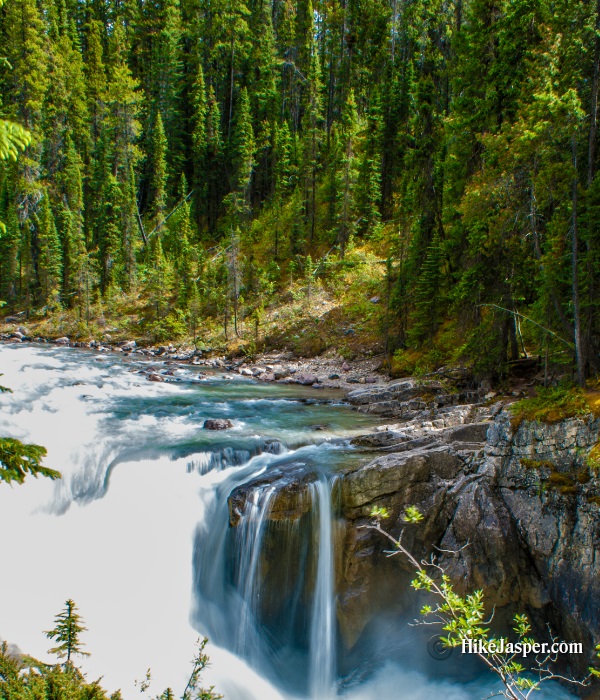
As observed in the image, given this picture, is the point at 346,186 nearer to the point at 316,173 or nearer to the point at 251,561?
the point at 316,173

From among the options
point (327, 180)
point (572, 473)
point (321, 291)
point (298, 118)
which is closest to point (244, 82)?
point (298, 118)

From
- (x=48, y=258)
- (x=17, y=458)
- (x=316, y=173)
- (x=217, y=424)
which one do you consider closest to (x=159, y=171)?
(x=48, y=258)

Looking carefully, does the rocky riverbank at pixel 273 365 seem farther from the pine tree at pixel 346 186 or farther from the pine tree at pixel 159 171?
the pine tree at pixel 159 171

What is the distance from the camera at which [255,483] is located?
10359mm

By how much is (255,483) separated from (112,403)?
861 centimetres

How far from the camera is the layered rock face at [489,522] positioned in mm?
7840

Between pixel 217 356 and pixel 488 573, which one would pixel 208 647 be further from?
pixel 217 356

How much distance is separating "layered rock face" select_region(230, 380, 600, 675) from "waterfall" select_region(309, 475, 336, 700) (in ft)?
0.63

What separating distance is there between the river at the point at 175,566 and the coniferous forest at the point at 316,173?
21.4 feet

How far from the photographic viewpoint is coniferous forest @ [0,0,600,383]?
9.82m

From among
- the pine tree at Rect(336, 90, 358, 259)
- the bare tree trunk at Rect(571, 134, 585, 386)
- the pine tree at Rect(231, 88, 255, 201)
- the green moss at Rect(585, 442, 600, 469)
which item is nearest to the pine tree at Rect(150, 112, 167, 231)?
the pine tree at Rect(231, 88, 255, 201)

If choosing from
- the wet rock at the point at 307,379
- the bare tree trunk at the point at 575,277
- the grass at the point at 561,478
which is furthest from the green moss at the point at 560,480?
the wet rock at the point at 307,379

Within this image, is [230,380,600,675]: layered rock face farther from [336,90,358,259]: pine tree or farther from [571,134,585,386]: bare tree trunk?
[336,90,358,259]: pine tree

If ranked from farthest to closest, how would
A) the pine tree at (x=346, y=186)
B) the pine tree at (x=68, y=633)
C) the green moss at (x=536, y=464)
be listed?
the pine tree at (x=346, y=186)
the green moss at (x=536, y=464)
the pine tree at (x=68, y=633)
